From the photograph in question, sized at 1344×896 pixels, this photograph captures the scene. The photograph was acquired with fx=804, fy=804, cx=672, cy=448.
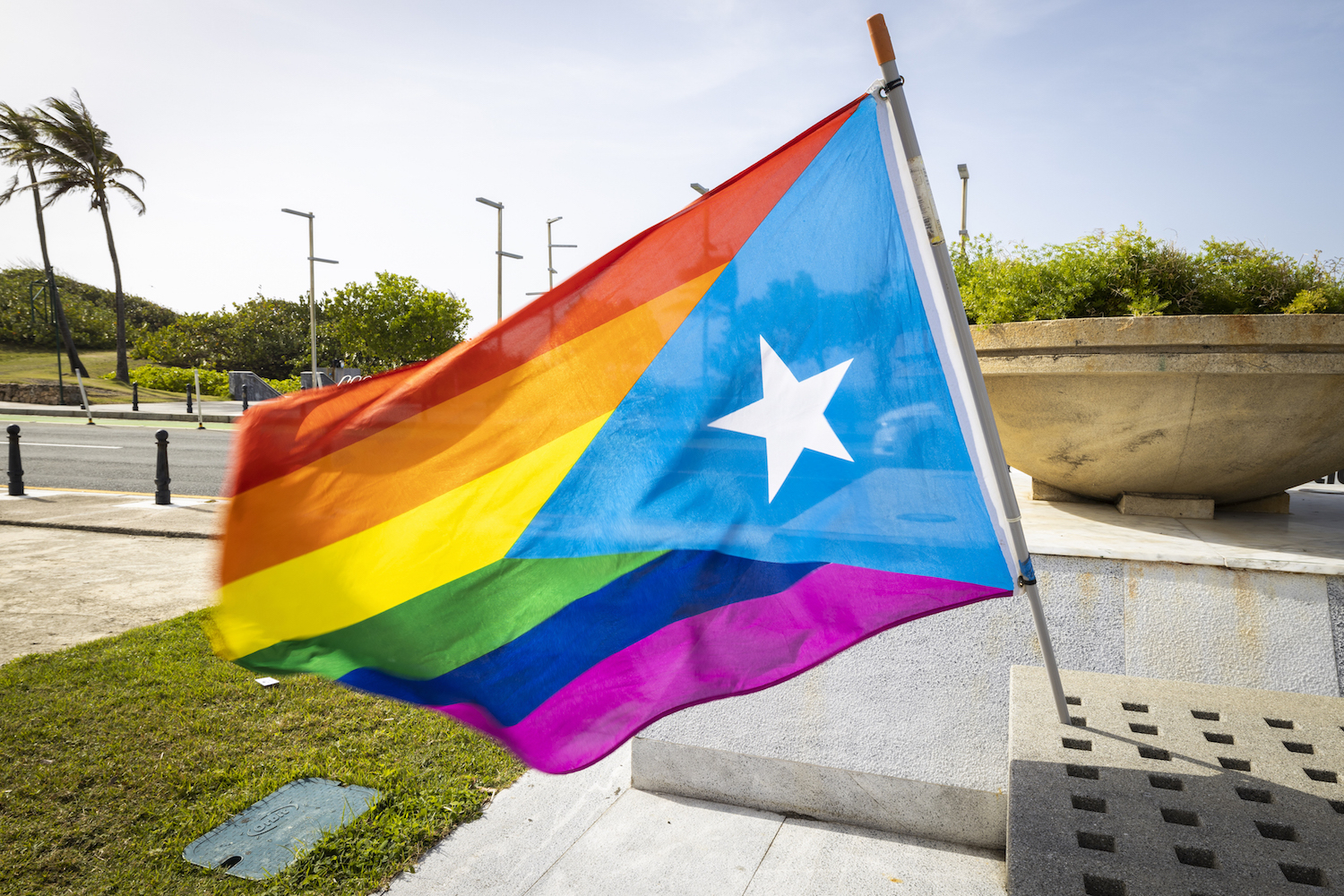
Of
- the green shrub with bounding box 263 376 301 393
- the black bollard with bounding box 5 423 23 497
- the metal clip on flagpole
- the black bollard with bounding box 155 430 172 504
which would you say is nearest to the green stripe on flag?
the metal clip on flagpole

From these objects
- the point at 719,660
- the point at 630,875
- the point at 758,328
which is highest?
the point at 758,328

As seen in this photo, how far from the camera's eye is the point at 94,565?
7.62m

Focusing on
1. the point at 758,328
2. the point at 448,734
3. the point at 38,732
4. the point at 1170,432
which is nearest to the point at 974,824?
the point at 1170,432

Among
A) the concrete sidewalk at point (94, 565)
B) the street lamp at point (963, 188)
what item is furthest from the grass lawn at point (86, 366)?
the street lamp at point (963, 188)

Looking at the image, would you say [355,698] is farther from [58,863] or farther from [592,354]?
[592,354]

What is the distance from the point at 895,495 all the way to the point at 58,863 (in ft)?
11.3

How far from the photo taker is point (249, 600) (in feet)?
7.63

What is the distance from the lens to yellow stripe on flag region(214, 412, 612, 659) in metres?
2.21

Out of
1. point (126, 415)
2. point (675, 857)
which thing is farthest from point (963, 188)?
point (126, 415)

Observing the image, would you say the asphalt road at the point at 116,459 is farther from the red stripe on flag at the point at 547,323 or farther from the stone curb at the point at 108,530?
the red stripe on flag at the point at 547,323

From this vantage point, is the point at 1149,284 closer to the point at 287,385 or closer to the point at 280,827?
the point at 280,827

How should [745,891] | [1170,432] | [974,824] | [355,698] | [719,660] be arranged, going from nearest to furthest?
[719,660], [745,891], [974,824], [1170,432], [355,698]

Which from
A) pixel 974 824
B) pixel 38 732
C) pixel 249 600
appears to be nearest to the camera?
pixel 249 600

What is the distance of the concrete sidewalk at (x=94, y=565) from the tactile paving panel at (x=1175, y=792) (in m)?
4.72
